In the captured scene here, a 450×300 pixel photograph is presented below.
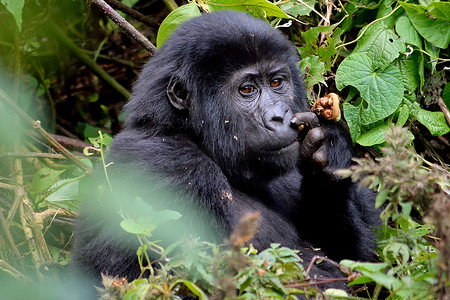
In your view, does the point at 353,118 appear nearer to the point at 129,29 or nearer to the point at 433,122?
the point at 433,122

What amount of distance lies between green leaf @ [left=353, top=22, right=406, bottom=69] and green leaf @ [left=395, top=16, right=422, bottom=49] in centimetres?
4

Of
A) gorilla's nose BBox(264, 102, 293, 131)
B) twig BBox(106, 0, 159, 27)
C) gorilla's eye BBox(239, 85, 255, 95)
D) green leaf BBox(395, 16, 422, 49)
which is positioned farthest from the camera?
twig BBox(106, 0, 159, 27)

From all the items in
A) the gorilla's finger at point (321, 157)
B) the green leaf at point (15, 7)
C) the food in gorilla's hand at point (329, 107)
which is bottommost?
the gorilla's finger at point (321, 157)

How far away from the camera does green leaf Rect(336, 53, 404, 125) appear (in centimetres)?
348

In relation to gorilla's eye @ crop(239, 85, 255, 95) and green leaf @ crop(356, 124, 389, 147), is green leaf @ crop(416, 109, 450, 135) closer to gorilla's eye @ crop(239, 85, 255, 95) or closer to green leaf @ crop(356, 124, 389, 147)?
green leaf @ crop(356, 124, 389, 147)

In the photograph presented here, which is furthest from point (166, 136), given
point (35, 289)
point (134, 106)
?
point (35, 289)

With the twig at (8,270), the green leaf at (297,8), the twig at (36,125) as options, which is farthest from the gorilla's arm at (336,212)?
the twig at (8,270)

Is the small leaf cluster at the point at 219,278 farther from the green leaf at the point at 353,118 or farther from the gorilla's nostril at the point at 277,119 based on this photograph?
the green leaf at the point at 353,118

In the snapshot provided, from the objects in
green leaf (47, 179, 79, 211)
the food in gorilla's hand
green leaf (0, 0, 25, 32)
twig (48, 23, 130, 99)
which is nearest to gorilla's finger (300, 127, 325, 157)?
the food in gorilla's hand

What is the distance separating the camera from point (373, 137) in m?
3.49

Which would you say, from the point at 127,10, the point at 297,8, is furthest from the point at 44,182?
the point at 297,8

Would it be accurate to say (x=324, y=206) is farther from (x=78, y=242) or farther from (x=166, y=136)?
(x=78, y=242)

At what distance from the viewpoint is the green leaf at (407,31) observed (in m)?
3.67

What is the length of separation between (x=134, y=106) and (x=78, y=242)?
2.59 ft
